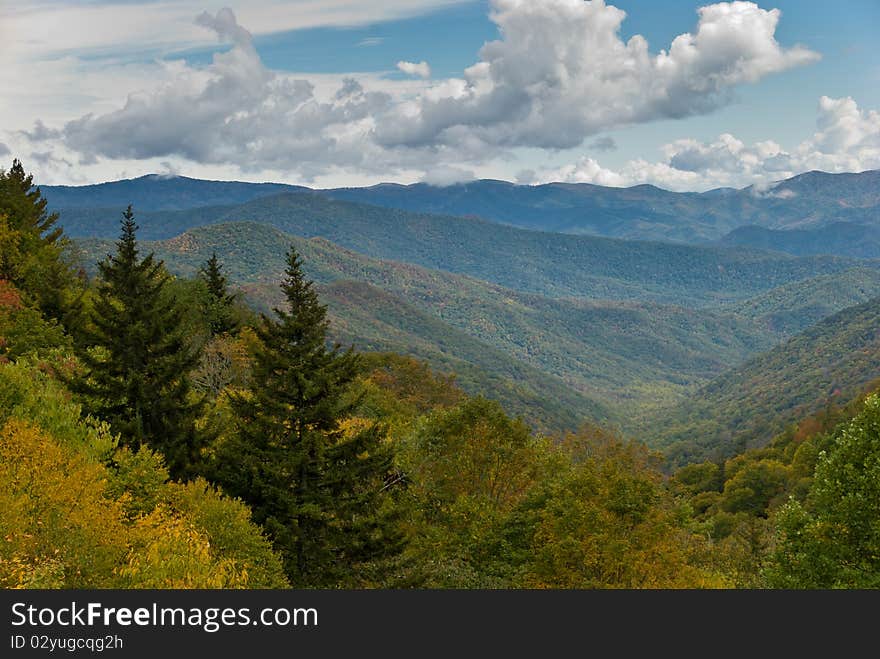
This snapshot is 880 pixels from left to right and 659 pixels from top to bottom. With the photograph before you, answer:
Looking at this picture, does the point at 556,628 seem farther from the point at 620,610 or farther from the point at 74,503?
the point at 74,503

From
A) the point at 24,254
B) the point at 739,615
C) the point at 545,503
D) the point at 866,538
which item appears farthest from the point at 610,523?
the point at 24,254

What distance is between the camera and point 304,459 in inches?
1363

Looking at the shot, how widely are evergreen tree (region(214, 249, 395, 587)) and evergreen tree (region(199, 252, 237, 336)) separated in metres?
56.0

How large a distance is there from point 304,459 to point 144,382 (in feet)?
36.9

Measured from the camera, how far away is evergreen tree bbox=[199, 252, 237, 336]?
301 ft

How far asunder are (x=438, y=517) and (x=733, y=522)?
75755mm

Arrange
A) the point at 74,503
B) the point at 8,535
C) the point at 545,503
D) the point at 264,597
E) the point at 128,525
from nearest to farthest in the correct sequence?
the point at 264,597
the point at 8,535
the point at 74,503
the point at 128,525
the point at 545,503

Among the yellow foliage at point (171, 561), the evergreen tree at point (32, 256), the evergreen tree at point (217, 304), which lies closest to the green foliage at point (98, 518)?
the yellow foliage at point (171, 561)

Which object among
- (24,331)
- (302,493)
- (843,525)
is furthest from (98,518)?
(24,331)

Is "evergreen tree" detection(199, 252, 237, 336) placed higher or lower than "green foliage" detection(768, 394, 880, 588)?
higher

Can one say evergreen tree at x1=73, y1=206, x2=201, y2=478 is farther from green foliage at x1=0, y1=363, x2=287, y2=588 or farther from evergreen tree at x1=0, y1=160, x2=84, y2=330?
evergreen tree at x1=0, y1=160, x2=84, y2=330

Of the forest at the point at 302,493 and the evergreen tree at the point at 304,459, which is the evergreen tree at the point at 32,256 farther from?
the evergreen tree at the point at 304,459

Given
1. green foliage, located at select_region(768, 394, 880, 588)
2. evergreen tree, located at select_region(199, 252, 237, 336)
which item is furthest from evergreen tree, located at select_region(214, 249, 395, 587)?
evergreen tree, located at select_region(199, 252, 237, 336)

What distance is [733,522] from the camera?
347 ft
